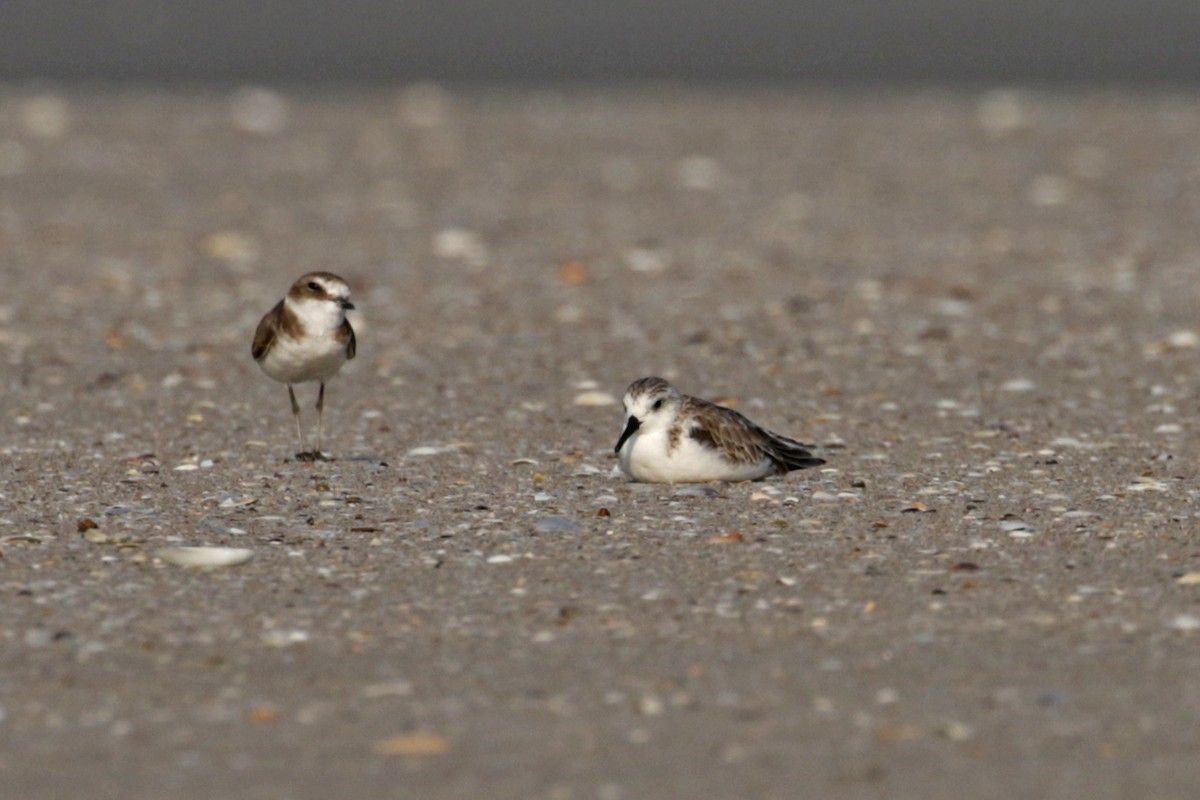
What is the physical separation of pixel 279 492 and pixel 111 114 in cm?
1763

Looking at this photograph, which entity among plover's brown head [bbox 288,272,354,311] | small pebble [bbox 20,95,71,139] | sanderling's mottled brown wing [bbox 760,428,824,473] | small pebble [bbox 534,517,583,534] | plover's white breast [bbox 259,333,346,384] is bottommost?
small pebble [bbox 534,517,583,534]

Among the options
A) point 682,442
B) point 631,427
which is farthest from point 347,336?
point 682,442

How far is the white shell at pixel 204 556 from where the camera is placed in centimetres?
679

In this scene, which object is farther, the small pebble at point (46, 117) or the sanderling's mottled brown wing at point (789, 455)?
the small pebble at point (46, 117)

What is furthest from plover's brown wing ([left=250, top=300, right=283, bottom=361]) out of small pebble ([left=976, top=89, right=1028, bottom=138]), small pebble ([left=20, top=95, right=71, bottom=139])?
small pebble ([left=976, top=89, right=1028, bottom=138])

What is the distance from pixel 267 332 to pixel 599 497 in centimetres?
190

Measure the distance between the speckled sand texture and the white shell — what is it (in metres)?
0.02

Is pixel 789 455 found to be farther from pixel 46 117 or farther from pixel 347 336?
pixel 46 117

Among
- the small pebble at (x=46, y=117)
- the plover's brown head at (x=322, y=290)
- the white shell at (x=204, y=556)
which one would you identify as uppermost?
the small pebble at (x=46, y=117)

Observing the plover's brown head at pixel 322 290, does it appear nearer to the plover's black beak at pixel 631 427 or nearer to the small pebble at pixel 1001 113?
the plover's black beak at pixel 631 427

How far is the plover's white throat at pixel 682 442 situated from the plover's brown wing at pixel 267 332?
175 cm

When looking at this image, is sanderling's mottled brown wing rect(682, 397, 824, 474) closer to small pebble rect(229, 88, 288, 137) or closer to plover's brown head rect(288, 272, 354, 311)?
plover's brown head rect(288, 272, 354, 311)

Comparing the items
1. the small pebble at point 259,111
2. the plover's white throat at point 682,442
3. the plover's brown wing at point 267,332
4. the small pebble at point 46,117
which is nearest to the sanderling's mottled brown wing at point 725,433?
the plover's white throat at point 682,442

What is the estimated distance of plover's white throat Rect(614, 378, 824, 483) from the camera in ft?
26.2
